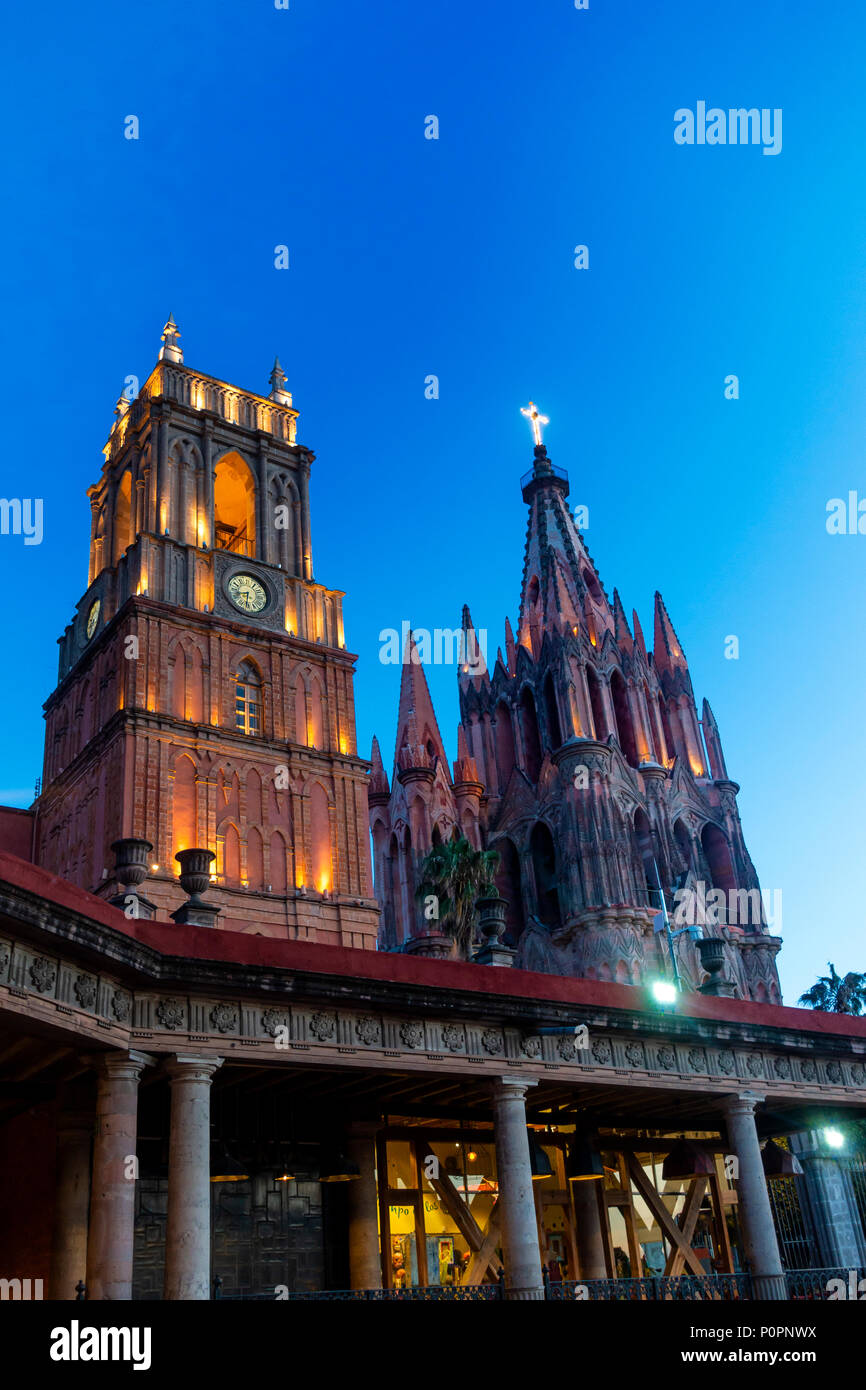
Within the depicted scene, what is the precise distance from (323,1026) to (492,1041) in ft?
11.4

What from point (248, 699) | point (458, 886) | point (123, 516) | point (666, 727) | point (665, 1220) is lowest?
point (665, 1220)

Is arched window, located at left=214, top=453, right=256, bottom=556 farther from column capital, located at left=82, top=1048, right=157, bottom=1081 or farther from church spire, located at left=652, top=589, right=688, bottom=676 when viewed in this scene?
column capital, located at left=82, top=1048, right=157, bottom=1081

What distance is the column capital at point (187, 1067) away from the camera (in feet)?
50.6

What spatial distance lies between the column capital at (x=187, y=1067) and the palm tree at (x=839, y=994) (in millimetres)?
52085

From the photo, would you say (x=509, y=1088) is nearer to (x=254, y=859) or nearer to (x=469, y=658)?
(x=254, y=859)

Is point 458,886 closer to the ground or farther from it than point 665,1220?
farther from it

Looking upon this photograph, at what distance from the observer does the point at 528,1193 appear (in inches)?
724

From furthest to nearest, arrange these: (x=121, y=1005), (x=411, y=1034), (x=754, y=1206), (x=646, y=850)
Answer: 1. (x=646, y=850)
2. (x=754, y=1206)
3. (x=411, y=1034)
4. (x=121, y=1005)

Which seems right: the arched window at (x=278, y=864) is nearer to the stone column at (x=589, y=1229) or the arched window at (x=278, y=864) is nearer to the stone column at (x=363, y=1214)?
the stone column at (x=589, y=1229)

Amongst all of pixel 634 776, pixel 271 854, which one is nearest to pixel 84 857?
pixel 271 854

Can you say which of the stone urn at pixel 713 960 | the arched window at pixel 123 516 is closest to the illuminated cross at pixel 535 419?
the arched window at pixel 123 516

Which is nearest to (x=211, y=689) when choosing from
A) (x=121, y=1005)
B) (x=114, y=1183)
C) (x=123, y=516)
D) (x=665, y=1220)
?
(x=123, y=516)

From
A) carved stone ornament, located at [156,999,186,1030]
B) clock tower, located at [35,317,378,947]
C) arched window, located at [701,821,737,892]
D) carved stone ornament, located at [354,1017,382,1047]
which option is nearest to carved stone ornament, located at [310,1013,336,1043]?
carved stone ornament, located at [354,1017,382,1047]

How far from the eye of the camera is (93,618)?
4425 centimetres
